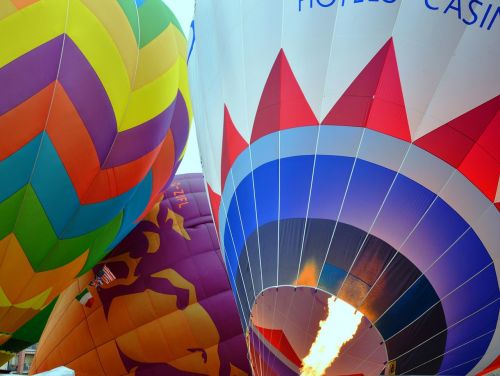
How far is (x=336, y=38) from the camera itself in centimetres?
372

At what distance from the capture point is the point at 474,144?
11.4 ft

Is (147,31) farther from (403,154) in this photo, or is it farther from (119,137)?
(403,154)

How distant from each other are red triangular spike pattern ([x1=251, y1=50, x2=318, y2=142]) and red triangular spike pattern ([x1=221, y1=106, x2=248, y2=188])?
0.53 ft

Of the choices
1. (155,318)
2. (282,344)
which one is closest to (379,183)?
(282,344)

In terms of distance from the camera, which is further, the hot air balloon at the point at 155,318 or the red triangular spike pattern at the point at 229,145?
the hot air balloon at the point at 155,318

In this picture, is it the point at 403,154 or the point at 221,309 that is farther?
the point at 221,309

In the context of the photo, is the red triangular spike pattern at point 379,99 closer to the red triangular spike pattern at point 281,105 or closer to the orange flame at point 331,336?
the red triangular spike pattern at point 281,105

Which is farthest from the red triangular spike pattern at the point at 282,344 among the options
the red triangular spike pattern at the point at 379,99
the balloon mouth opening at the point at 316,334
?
the red triangular spike pattern at the point at 379,99

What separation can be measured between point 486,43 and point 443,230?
39.8 inches

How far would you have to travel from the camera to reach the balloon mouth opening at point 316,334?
11.9 ft

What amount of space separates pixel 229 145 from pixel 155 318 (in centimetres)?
311

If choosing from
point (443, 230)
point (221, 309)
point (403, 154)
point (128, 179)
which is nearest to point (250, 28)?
point (403, 154)

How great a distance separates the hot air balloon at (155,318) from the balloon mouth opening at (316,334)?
2880 millimetres

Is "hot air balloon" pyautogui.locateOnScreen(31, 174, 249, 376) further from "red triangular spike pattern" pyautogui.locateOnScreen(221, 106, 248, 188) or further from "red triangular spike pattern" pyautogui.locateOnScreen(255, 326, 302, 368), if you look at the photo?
"red triangular spike pattern" pyautogui.locateOnScreen(255, 326, 302, 368)
